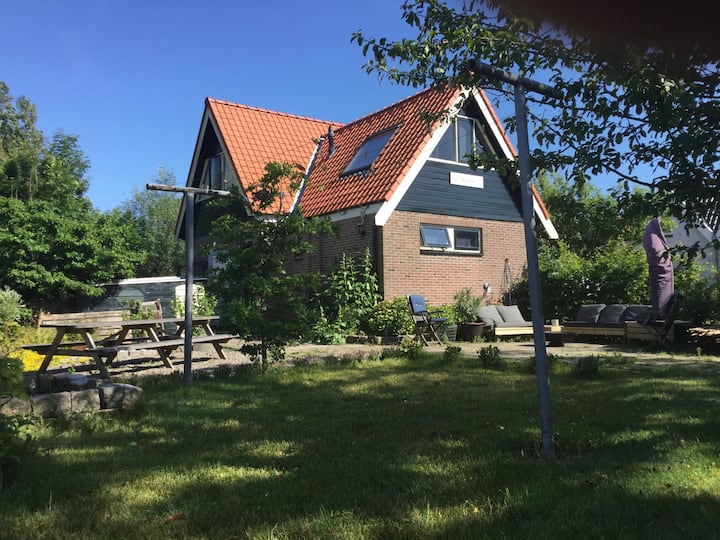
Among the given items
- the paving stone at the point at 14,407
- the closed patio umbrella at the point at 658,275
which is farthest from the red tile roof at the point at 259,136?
the paving stone at the point at 14,407

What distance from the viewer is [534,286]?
368cm

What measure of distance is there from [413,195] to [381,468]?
10.9 metres

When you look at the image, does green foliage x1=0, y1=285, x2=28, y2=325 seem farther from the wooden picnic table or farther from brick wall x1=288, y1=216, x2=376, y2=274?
brick wall x1=288, y1=216, x2=376, y2=274

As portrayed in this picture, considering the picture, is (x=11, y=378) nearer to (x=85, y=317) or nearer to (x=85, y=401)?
(x=85, y=401)

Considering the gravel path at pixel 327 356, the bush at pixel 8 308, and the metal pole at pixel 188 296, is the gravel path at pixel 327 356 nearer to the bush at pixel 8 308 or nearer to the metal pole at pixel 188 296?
the metal pole at pixel 188 296

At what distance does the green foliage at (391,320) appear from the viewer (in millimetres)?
12172

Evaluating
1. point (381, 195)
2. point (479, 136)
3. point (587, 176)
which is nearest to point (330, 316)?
point (381, 195)

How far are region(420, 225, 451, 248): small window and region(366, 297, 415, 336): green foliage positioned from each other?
85.8 inches

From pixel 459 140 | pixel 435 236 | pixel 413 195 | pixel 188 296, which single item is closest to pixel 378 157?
pixel 413 195

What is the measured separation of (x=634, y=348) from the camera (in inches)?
411

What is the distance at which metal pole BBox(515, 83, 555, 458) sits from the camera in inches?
143

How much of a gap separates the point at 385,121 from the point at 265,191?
31.9ft

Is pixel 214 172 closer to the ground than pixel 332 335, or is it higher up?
higher up

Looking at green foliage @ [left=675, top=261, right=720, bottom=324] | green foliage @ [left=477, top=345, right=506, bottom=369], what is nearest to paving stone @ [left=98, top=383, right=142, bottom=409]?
green foliage @ [left=477, top=345, right=506, bottom=369]
